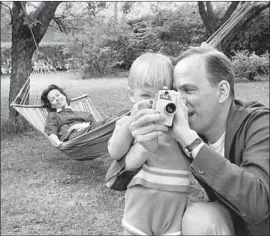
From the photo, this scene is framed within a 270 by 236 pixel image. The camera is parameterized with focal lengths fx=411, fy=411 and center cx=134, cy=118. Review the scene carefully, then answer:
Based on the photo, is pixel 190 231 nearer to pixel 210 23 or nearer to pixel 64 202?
pixel 64 202

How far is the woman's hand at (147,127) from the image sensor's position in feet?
4.50

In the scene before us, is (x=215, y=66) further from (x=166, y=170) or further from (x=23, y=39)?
(x=23, y=39)

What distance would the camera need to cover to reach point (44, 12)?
5.49m

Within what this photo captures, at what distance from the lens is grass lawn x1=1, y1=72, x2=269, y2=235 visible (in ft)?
9.52

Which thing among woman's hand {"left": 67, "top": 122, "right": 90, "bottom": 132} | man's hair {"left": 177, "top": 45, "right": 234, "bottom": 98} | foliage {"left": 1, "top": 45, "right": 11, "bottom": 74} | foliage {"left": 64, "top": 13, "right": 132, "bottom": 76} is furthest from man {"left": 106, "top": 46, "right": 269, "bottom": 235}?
foliage {"left": 1, "top": 45, "right": 11, "bottom": 74}

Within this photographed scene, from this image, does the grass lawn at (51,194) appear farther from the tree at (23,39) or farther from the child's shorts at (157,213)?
the child's shorts at (157,213)

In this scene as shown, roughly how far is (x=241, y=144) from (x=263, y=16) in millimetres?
11744

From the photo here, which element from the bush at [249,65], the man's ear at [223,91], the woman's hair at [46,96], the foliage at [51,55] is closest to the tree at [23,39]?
the woman's hair at [46,96]

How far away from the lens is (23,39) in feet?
18.3

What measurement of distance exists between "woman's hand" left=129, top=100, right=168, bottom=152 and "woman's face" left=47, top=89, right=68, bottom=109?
122 inches

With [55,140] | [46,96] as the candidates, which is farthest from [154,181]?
[46,96]

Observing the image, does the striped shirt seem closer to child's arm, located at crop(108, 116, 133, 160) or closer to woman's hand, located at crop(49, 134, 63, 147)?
child's arm, located at crop(108, 116, 133, 160)

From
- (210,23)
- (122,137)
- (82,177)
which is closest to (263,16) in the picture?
(210,23)

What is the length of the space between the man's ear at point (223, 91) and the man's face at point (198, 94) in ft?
0.05
